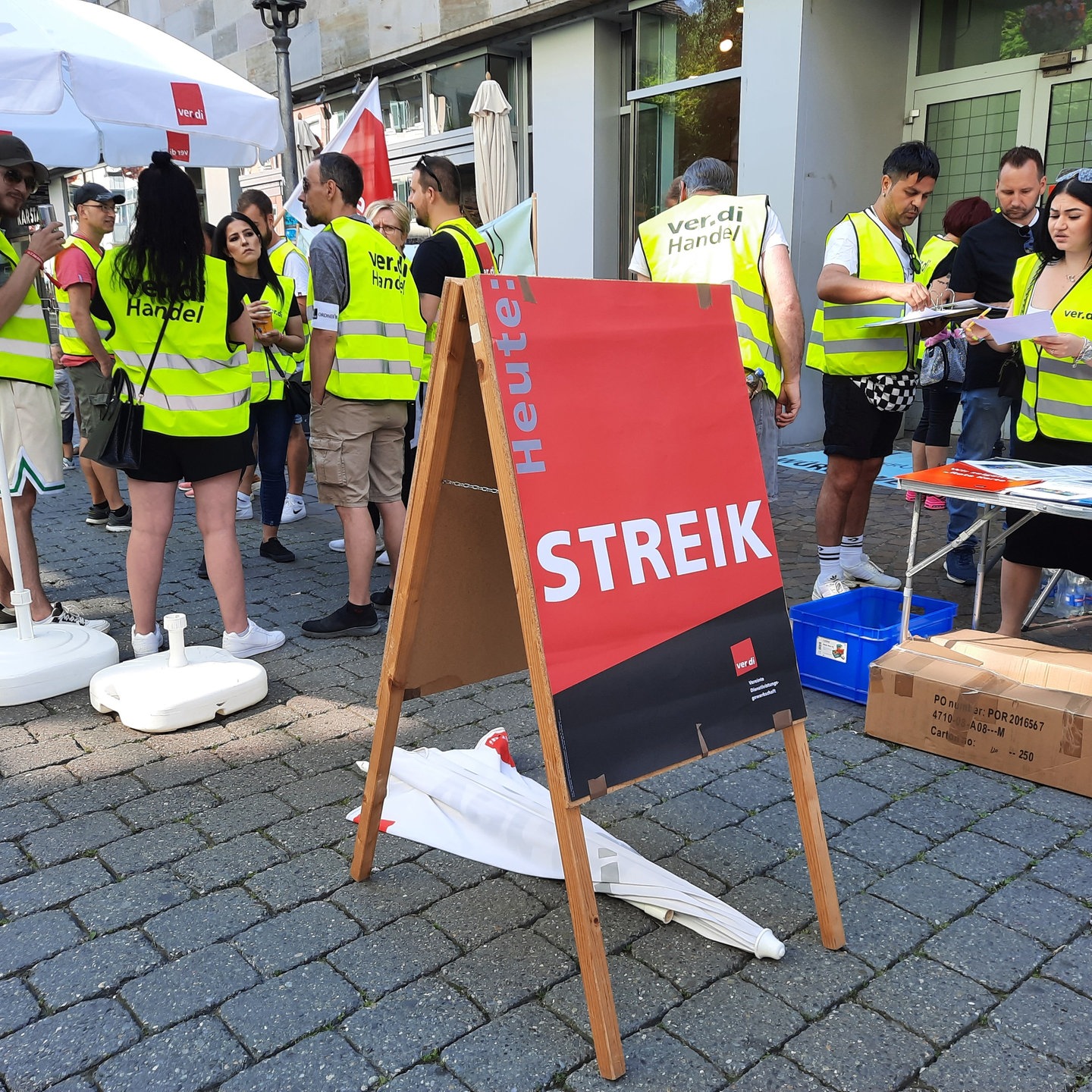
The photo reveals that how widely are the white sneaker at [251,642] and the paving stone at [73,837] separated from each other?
126 centimetres

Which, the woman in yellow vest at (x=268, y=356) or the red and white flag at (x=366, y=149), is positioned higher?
the red and white flag at (x=366, y=149)

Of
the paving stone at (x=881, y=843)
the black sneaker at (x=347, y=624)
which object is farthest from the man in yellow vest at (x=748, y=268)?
the black sneaker at (x=347, y=624)

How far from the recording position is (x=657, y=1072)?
Result: 1.94m

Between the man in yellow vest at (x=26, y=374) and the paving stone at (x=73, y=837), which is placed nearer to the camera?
the paving stone at (x=73, y=837)

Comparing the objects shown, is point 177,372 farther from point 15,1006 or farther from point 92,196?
point 92,196

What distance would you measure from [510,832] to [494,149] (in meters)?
8.86

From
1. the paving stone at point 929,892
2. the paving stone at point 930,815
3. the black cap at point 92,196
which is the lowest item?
the paving stone at point 930,815

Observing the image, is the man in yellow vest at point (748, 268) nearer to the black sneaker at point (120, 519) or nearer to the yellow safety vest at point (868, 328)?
the yellow safety vest at point (868, 328)

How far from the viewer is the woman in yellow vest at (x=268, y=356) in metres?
5.36

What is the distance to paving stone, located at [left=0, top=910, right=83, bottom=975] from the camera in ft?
7.47

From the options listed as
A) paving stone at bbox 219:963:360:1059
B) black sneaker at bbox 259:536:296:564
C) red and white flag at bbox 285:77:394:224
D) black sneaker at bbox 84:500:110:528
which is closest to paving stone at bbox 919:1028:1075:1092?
paving stone at bbox 219:963:360:1059

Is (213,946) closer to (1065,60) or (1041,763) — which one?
(1041,763)

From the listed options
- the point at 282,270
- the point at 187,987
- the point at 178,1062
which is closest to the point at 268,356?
the point at 282,270

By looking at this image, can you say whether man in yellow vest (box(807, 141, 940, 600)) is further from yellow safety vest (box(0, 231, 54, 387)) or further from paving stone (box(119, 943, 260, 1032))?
yellow safety vest (box(0, 231, 54, 387))
